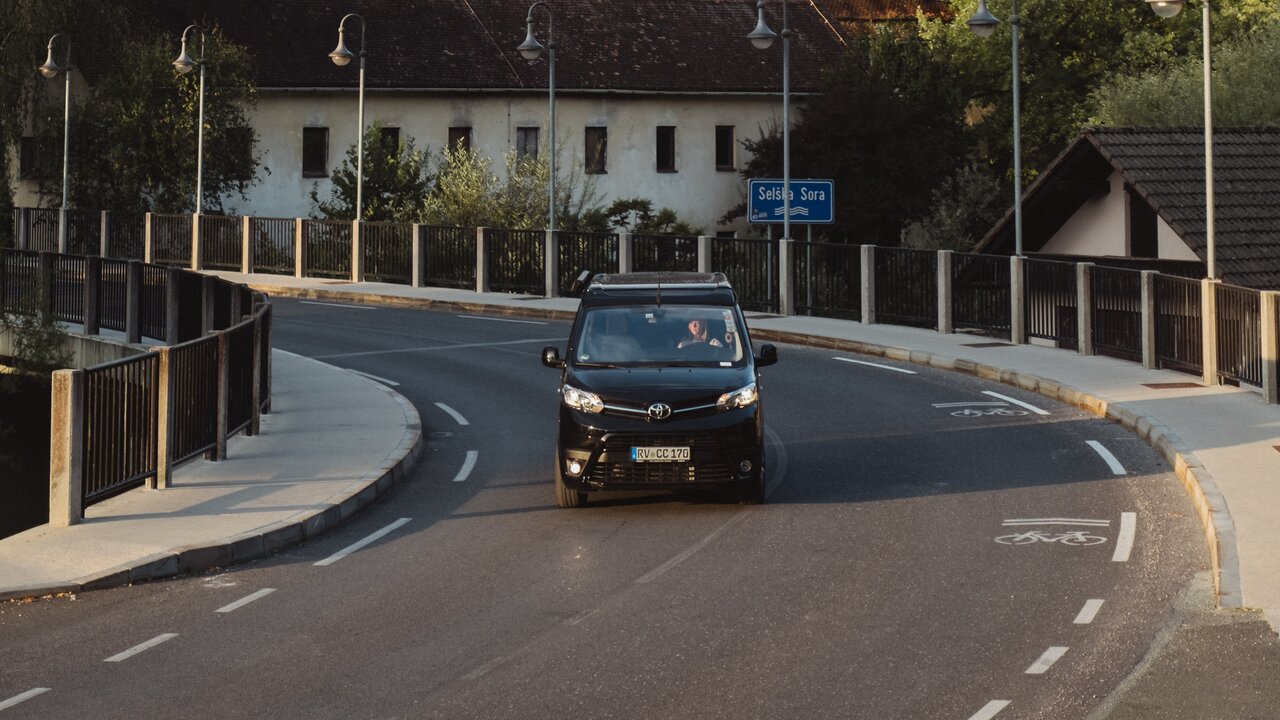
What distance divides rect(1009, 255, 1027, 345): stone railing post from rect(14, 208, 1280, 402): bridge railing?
2 cm

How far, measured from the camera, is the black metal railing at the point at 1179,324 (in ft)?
74.7

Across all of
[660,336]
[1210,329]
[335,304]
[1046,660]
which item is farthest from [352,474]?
[335,304]

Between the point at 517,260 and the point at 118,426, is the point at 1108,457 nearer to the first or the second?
the point at 118,426

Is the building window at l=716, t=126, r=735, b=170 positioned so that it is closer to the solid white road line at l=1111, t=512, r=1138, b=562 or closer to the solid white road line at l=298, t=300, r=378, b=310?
the solid white road line at l=298, t=300, r=378, b=310

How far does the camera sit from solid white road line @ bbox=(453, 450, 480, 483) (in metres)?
16.8

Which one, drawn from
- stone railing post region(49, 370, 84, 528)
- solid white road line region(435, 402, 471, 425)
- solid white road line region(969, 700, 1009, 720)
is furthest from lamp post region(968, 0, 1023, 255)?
solid white road line region(969, 700, 1009, 720)

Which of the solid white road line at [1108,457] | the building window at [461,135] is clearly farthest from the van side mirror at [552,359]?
the building window at [461,135]

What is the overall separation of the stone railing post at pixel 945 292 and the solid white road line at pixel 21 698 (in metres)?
21.9

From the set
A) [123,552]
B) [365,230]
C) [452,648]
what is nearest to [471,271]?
[365,230]

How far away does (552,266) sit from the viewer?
3841 centimetres

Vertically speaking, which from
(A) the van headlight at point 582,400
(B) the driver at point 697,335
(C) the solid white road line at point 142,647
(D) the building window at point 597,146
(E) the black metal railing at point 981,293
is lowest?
(C) the solid white road line at point 142,647

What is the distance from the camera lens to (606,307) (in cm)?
1611

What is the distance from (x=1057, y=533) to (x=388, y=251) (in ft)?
100

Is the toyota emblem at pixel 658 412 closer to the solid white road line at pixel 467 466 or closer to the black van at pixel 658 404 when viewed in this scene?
the black van at pixel 658 404
